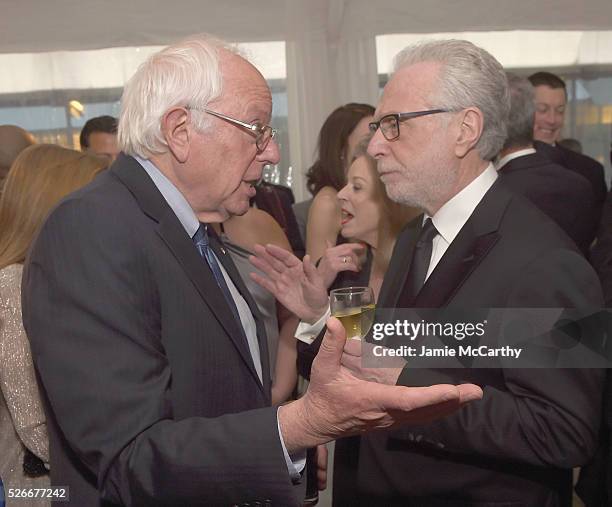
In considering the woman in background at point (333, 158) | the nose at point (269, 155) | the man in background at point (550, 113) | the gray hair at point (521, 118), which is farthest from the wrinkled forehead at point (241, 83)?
the man in background at point (550, 113)

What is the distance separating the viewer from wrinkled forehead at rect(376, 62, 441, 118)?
185 cm

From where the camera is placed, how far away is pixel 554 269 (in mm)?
1533

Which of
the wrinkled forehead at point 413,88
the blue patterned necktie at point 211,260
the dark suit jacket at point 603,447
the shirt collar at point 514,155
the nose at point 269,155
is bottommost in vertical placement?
the dark suit jacket at point 603,447

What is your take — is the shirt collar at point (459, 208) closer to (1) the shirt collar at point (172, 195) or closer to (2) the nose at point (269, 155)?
(2) the nose at point (269, 155)

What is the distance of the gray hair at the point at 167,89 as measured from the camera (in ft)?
4.98

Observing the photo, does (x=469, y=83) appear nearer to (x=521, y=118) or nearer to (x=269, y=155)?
(x=269, y=155)

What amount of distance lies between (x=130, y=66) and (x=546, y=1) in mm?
3449

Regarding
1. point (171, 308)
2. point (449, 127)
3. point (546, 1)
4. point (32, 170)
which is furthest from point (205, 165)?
point (546, 1)

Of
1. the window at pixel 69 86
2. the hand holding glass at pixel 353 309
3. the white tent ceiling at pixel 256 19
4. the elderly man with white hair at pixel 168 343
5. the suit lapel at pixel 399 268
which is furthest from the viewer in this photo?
the window at pixel 69 86

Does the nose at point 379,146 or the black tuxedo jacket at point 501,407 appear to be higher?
the nose at point 379,146

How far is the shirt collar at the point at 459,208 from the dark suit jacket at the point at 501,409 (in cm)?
4

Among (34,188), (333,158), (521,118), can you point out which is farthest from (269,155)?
(333,158)

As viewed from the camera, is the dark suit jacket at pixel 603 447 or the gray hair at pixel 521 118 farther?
the gray hair at pixel 521 118

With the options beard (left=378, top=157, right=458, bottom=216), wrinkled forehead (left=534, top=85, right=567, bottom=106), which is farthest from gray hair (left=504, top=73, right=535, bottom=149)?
wrinkled forehead (left=534, top=85, right=567, bottom=106)
